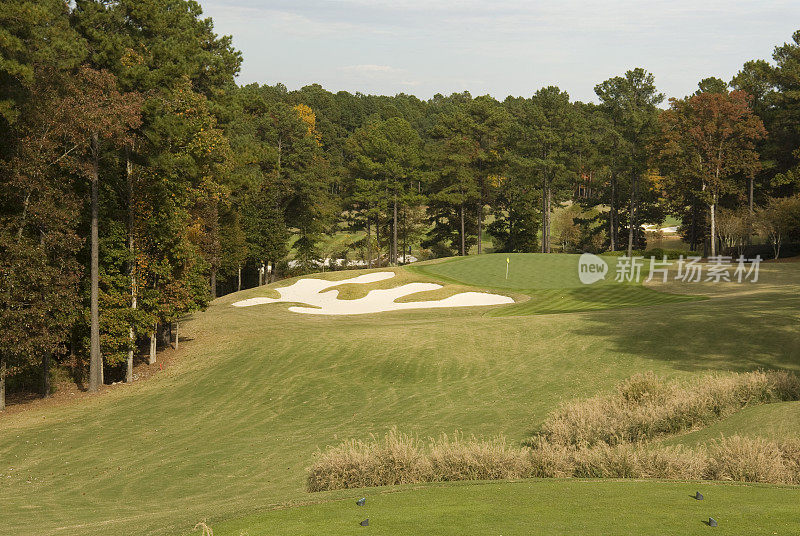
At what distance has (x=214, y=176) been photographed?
138 feet

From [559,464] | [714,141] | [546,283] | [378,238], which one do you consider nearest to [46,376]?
[559,464]

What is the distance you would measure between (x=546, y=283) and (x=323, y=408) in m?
32.6

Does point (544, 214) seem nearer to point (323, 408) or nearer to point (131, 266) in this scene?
point (131, 266)

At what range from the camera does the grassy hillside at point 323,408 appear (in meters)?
12.4

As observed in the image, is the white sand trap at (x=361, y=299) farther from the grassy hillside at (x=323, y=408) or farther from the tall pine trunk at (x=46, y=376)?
the tall pine trunk at (x=46, y=376)

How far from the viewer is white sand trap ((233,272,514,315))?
158 ft

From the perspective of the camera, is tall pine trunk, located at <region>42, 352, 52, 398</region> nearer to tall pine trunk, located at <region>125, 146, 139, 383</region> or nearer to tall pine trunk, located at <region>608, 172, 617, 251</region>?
tall pine trunk, located at <region>125, 146, 139, 383</region>

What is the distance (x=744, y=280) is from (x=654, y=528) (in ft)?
155

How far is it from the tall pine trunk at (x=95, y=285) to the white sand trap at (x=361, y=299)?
17.8 metres

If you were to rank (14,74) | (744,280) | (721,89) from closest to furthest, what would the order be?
1. (14,74)
2. (744,280)
3. (721,89)

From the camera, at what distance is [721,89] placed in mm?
86688

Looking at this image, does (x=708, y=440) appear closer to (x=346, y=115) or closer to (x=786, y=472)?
(x=786, y=472)

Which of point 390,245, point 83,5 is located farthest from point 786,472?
point 390,245

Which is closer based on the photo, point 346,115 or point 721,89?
point 721,89
